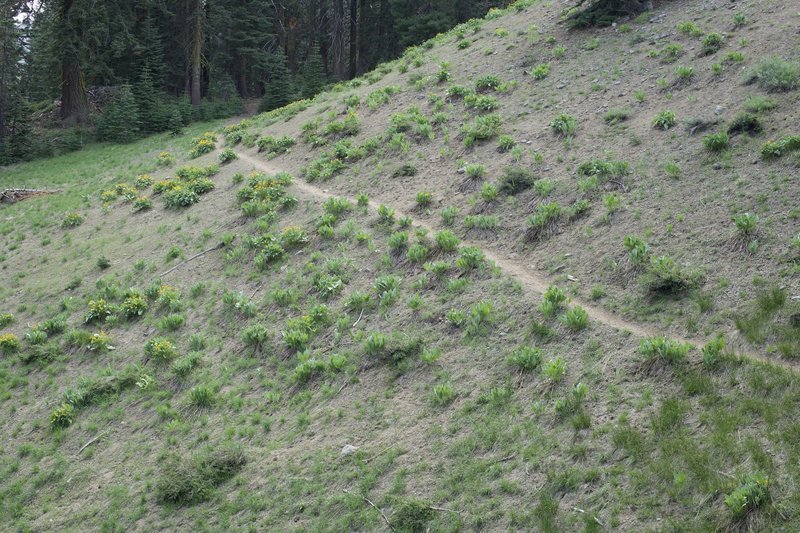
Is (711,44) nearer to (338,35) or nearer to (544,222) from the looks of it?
(544,222)

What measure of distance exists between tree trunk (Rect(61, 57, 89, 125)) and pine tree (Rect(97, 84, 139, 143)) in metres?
3.37

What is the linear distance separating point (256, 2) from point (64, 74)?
15.0m

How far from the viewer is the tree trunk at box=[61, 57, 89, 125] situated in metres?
40.9

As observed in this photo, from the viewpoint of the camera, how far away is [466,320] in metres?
11.6

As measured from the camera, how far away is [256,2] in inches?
1960

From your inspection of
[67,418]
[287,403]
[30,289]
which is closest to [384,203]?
[287,403]

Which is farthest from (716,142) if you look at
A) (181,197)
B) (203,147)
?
(203,147)

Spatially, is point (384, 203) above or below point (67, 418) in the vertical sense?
above

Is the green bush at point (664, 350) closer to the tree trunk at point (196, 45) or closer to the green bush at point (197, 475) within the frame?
the green bush at point (197, 475)

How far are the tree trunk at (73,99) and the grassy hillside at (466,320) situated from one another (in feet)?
71.4

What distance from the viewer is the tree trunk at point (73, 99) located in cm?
4088

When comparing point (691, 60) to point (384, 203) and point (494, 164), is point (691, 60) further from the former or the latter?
point (384, 203)

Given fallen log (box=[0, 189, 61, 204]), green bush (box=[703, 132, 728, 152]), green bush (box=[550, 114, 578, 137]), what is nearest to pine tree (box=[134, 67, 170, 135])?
fallen log (box=[0, 189, 61, 204])

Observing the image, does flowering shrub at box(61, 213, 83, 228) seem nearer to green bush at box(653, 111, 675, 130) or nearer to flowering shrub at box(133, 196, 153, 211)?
flowering shrub at box(133, 196, 153, 211)
